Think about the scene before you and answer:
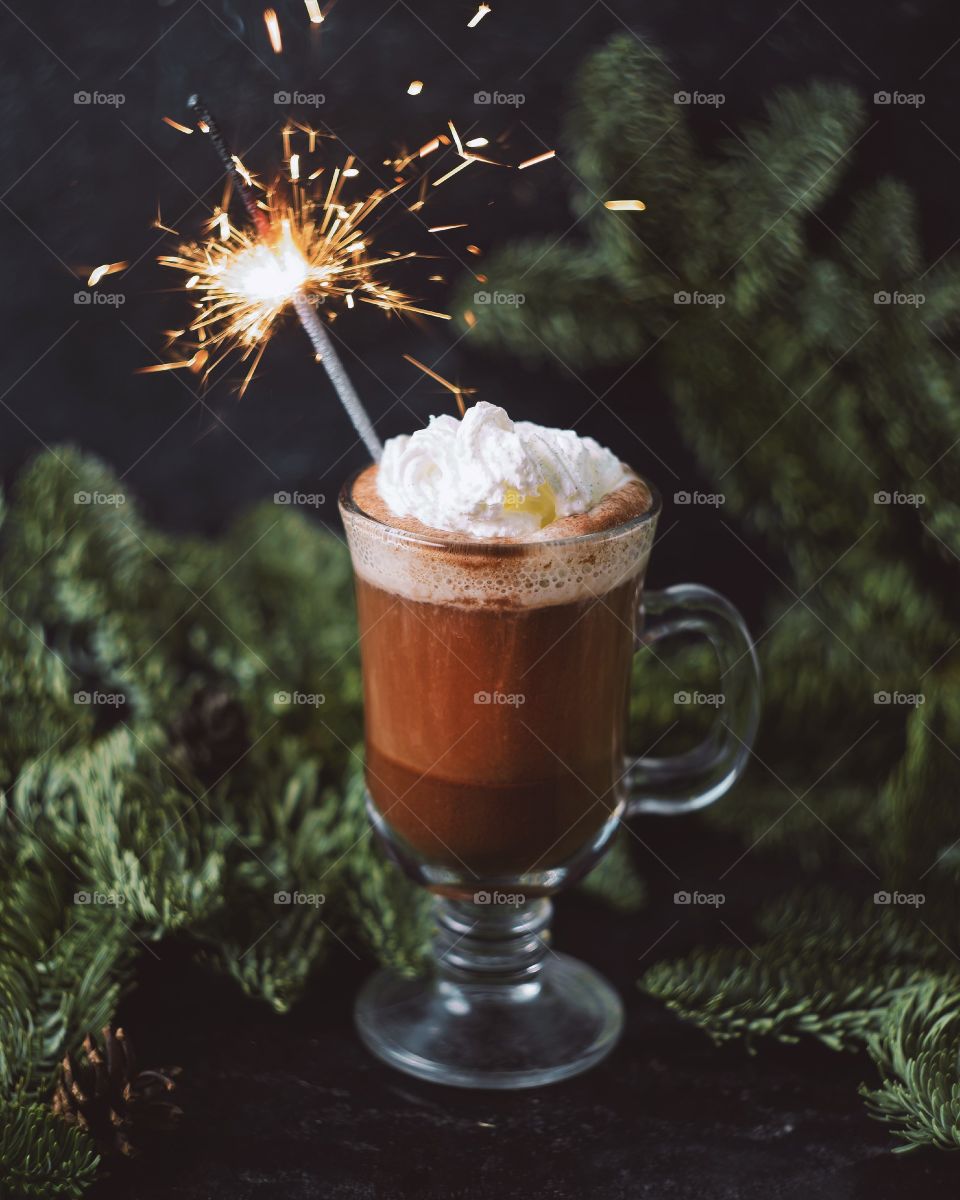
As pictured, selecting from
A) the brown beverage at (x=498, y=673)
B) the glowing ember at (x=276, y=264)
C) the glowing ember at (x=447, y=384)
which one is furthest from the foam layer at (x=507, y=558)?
the glowing ember at (x=447, y=384)

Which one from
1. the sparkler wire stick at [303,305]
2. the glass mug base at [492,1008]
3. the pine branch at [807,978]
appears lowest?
the glass mug base at [492,1008]

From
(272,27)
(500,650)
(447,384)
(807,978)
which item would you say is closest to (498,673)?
(500,650)

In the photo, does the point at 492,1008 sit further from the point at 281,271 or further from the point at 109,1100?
the point at 281,271

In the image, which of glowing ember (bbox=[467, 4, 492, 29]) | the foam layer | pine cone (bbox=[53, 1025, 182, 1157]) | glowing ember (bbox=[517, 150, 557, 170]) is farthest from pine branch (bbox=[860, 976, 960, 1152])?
glowing ember (bbox=[467, 4, 492, 29])

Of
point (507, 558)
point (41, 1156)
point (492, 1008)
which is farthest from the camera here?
point (492, 1008)

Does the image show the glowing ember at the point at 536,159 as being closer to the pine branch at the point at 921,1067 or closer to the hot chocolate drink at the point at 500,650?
the hot chocolate drink at the point at 500,650
